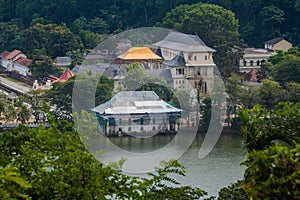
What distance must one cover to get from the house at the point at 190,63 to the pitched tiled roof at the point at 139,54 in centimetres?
36

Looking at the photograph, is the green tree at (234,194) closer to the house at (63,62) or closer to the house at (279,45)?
the house at (63,62)

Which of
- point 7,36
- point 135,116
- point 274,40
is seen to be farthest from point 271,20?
point 135,116

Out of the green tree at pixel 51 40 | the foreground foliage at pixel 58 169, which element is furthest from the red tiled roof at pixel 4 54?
the foreground foliage at pixel 58 169

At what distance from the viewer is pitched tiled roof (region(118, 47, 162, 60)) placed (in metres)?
22.2

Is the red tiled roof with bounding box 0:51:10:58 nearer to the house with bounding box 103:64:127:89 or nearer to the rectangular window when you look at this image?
the house with bounding box 103:64:127:89

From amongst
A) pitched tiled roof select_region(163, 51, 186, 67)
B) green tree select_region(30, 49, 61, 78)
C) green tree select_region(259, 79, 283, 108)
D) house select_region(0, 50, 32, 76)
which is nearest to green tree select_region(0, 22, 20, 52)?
house select_region(0, 50, 32, 76)

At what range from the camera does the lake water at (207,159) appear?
12439 millimetres

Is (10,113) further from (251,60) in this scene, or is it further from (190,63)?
(251,60)

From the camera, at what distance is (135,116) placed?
1747 cm

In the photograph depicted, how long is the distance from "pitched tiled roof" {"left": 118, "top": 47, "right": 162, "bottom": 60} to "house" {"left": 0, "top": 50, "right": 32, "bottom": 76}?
2.85 meters

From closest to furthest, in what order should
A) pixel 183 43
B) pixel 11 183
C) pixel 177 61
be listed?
pixel 11 183
pixel 177 61
pixel 183 43

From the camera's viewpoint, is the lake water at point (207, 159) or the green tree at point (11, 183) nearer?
the green tree at point (11, 183)

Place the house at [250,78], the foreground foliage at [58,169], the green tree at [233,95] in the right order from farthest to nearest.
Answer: the house at [250,78]
the green tree at [233,95]
the foreground foliage at [58,169]

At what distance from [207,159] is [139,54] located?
850 centimetres
